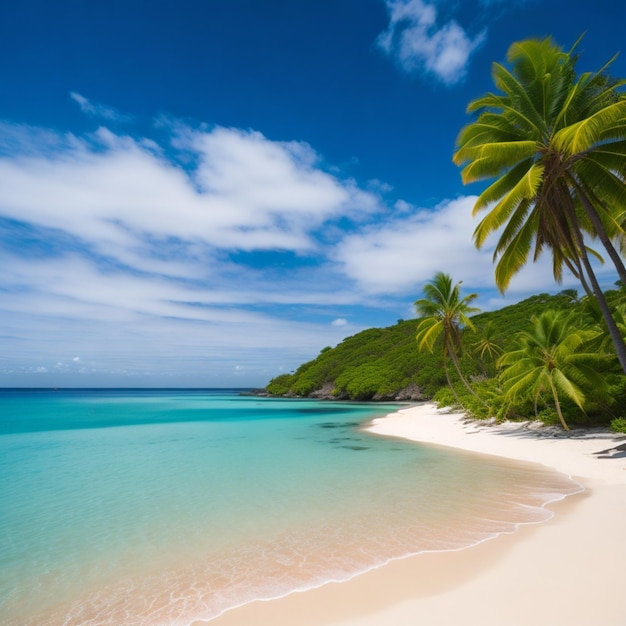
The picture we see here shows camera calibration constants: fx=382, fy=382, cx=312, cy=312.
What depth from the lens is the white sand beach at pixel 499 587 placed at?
151 inches

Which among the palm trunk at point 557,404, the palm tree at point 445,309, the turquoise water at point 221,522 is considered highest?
A: the palm tree at point 445,309

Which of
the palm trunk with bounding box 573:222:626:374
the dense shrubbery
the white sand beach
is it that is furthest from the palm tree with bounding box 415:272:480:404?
the white sand beach

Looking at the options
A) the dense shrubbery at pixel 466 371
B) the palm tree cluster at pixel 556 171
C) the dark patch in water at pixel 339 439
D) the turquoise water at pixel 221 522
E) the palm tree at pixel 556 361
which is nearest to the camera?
the turquoise water at pixel 221 522

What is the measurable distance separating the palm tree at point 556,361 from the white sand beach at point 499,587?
8.05 meters

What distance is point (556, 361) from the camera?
48.3 feet

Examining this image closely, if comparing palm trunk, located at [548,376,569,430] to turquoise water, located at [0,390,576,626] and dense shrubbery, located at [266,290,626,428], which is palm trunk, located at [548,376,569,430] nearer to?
dense shrubbery, located at [266,290,626,428]

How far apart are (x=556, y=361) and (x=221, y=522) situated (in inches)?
529

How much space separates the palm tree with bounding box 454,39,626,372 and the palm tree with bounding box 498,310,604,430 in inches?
118

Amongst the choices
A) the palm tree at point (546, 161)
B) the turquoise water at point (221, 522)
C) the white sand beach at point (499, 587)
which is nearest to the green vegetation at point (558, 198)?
the palm tree at point (546, 161)

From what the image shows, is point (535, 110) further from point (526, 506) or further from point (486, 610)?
point (486, 610)

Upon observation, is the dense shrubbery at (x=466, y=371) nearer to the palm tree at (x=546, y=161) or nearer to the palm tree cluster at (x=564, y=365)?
the palm tree cluster at (x=564, y=365)

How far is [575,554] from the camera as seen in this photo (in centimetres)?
511

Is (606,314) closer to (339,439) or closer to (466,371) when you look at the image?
(339,439)

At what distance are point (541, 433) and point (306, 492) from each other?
12188mm
